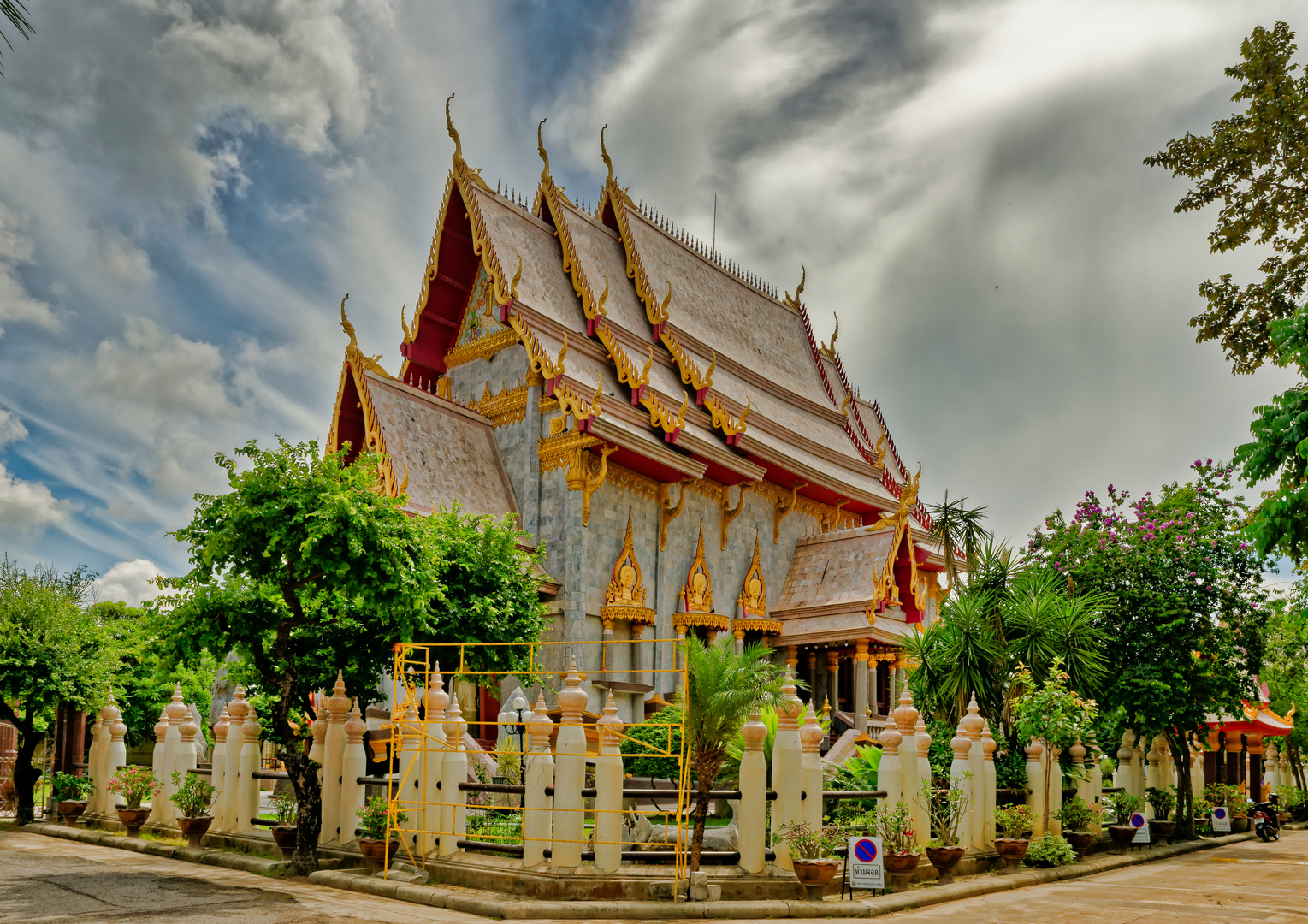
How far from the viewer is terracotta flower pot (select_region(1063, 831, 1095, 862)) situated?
16.7 m

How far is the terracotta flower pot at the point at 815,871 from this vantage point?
11062 mm

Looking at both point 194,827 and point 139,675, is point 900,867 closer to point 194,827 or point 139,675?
point 194,827

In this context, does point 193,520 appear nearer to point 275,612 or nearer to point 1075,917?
point 275,612

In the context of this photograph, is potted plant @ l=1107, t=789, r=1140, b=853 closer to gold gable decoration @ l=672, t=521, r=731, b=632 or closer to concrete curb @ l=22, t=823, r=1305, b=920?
concrete curb @ l=22, t=823, r=1305, b=920

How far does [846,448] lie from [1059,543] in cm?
1206

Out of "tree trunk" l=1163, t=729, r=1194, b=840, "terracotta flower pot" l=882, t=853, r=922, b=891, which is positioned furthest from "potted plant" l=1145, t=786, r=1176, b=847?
"terracotta flower pot" l=882, t=853, r=922, b=891

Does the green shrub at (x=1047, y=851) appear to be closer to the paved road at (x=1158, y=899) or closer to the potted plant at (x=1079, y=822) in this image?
the paved road at (x=1158, y=899)

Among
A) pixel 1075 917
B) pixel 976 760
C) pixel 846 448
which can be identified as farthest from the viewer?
pixel 846 448

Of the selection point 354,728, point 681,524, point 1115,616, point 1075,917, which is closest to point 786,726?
point 1075,917

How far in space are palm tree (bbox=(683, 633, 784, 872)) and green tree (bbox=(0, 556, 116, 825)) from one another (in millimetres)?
11190

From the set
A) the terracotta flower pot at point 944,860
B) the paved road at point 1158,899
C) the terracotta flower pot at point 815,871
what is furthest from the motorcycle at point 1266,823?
the terracotta flower pot at point 815,871

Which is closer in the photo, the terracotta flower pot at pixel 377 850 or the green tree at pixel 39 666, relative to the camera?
the terracotta flower pot at pixel 377 850

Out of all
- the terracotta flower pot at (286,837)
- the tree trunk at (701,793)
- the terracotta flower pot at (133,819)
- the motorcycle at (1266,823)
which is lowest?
the motorcycle at (1266,823)

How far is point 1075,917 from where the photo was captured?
1084 centimetres
